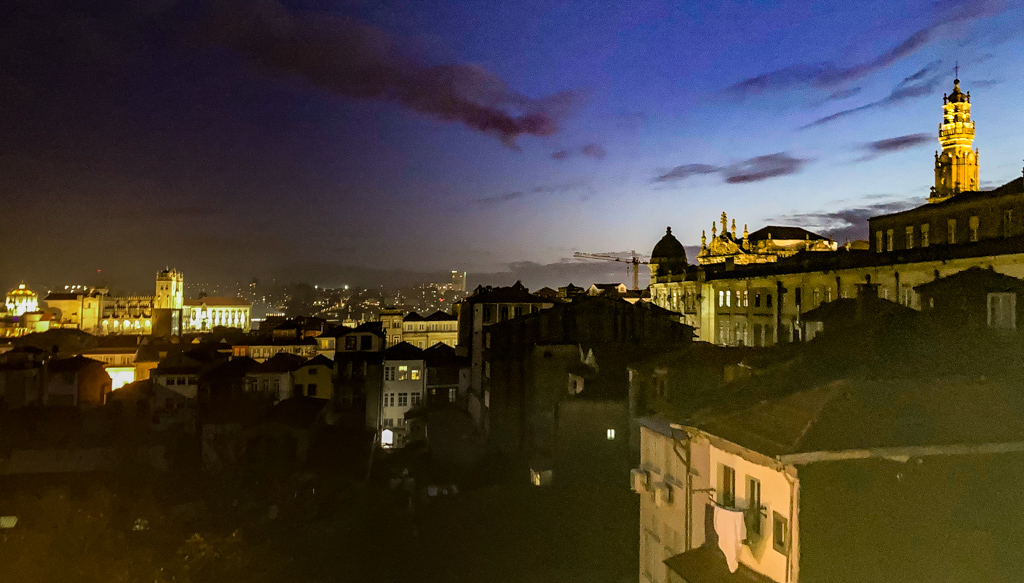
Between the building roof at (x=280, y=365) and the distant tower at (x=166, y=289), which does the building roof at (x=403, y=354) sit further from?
the distant tower at (x=166, y=289)

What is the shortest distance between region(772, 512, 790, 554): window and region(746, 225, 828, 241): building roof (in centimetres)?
6688

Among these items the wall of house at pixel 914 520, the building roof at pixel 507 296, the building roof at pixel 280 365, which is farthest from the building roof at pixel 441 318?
the wall of house at pixel 914 520

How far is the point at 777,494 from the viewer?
920 centimetres

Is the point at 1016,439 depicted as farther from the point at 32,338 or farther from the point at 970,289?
the point at 32,338

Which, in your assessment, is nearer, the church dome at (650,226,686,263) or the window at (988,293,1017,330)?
Result: the window at (988,293,1017,330)

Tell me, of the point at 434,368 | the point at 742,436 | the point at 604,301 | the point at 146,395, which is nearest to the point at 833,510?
the point at 742,436

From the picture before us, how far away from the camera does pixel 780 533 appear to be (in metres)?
9.27

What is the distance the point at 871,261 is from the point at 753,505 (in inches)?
1048

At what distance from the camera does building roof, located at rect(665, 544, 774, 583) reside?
9902mm

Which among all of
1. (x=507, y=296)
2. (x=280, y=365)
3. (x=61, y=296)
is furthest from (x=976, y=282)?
(x=61, y=296)

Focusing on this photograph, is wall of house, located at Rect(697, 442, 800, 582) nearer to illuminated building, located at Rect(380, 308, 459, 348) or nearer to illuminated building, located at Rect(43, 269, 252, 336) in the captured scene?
illuminated building, located at Rect(380, 308, 459, 348)

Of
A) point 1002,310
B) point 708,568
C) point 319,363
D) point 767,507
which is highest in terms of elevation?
point 1002,310

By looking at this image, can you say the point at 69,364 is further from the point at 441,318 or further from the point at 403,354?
the point at 441,318

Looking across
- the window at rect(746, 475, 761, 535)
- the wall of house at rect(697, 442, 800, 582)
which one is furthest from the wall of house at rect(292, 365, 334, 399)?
the window at rect(746, 475, 761, 535)
